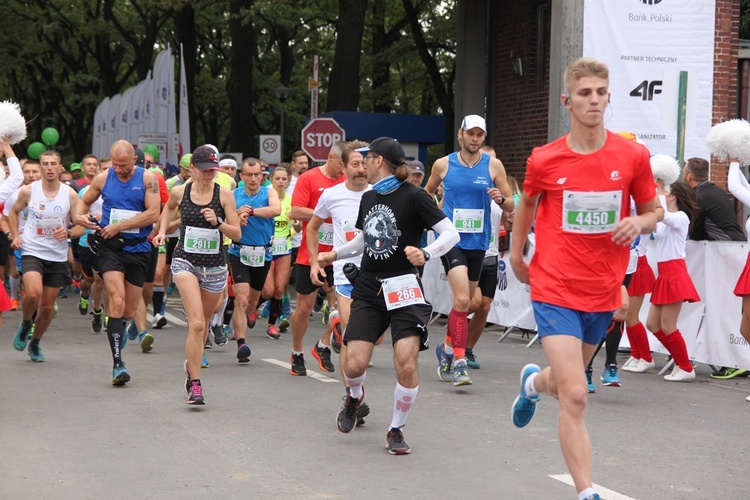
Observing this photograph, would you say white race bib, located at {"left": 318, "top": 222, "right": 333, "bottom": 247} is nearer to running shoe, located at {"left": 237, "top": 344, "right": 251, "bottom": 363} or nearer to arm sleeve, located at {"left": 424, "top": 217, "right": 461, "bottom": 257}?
running shoe, located at {"left": 237, "top": 344, "right": 251, "bottom": 363}

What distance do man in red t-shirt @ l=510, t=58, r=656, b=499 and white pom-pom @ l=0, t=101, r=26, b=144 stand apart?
444 cm

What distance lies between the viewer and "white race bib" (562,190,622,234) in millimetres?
5754

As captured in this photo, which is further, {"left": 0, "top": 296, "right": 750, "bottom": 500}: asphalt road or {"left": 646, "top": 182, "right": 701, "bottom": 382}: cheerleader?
{"left": 646, "top": 182, "right": 701, "bottom": 382}: cheerleader

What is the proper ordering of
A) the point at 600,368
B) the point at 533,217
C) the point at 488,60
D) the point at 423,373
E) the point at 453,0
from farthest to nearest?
the point at 453,0 → the point at 488,60 → the point at 600,368 → the point at 423,373 → the point at 533,217

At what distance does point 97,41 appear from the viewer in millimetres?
45469

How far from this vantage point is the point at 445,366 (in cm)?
1069

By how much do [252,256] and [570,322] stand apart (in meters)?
7.90

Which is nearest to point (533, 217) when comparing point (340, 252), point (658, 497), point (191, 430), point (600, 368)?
point (658, 497)

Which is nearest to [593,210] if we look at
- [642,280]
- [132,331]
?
[642,280]

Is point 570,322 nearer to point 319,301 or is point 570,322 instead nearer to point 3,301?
point 3,301

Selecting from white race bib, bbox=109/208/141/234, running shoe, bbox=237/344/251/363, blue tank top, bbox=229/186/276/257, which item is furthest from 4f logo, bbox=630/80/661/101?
white race bib, bbox=109/208/141/234

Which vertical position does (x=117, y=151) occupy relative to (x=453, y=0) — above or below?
below

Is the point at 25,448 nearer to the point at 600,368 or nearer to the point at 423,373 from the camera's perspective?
the point at 423,373

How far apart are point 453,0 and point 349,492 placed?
27081 mm
